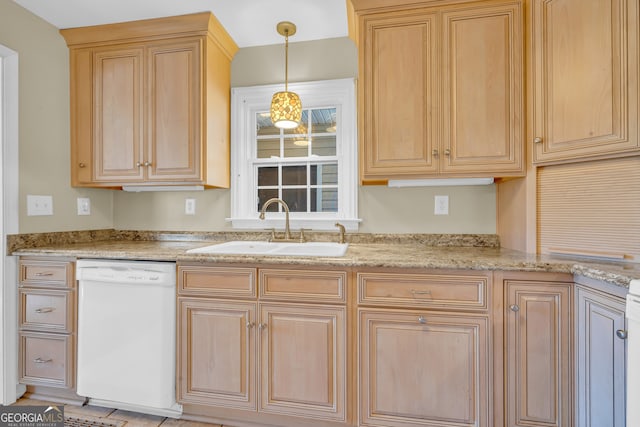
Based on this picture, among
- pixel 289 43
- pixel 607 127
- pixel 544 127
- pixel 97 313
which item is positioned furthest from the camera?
pixel 289 43

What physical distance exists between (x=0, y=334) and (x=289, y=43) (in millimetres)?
2556

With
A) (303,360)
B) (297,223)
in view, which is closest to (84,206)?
(297,223)

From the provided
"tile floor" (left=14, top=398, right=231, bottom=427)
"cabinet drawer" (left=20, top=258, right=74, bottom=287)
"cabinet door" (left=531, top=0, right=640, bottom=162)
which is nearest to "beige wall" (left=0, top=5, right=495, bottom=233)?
"cabinet drawer" (left=20, top=258, right=74, bottom=287)

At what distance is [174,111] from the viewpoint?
6.98 feet

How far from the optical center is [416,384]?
1.54 m

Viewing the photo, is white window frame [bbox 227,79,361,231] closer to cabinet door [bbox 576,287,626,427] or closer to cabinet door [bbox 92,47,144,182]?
cabinet door [bbox 92,47,144,182]

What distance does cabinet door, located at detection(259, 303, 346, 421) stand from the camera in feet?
5.20

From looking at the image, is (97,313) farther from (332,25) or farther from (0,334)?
(332,25)

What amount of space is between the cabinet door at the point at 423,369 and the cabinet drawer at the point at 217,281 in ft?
1.91

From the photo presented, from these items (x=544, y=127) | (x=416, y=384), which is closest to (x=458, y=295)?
Result: (x=416, y=384)

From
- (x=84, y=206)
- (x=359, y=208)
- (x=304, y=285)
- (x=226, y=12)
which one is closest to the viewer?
(x=304, y=285)

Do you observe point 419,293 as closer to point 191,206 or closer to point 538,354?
point 538,354

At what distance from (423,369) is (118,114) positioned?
2.38 metres

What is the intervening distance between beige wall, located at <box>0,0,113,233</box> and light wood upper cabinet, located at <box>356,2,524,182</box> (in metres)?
1.99
